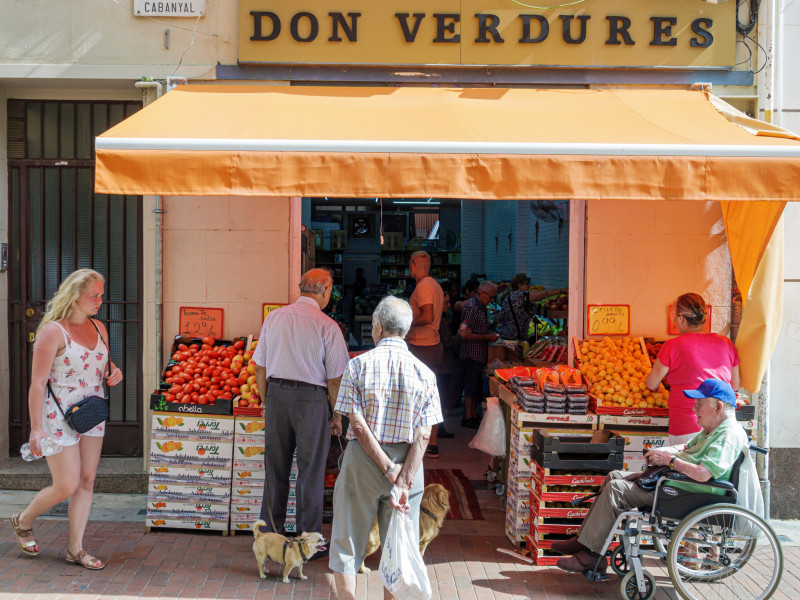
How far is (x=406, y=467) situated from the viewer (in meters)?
3.91

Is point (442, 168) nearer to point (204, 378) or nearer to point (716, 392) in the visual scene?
point (716, 392)

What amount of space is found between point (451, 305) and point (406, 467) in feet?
25.4

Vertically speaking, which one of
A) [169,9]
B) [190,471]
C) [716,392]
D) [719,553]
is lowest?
[719,553]

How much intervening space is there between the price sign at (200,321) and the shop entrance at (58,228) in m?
0.68

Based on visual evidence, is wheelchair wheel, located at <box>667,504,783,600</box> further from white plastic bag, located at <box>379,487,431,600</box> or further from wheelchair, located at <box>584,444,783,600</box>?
white plastic bag, located at <box>379,487,431,600</box>

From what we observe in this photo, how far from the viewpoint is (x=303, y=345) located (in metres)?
5.09

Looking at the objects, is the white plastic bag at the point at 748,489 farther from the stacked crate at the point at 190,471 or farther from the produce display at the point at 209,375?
the stacked crate at the point at 190,471

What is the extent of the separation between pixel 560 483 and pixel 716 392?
1278mm

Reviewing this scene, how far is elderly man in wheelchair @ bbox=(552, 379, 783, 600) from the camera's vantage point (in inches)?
174

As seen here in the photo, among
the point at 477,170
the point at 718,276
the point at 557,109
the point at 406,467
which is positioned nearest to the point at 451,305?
the point at 718,276

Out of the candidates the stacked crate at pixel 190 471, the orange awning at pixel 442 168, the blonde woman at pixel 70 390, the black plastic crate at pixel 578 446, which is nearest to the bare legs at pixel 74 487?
the blonde woman at pixel 70 390

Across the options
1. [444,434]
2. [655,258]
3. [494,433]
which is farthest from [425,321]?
[655,258]

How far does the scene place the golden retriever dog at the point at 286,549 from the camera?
15.7 feet

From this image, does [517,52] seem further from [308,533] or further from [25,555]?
[25,555]
